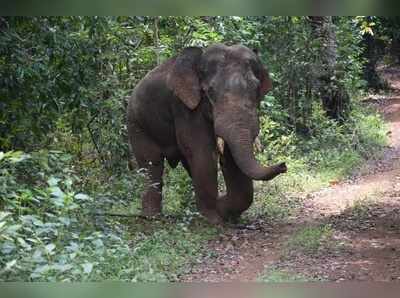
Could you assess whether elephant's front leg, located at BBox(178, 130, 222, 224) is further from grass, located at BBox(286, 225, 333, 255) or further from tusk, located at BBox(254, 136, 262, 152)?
tusk, located at BBox(254, 136, 262, 152)

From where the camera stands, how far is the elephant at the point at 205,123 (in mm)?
3537

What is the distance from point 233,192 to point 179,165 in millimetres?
843

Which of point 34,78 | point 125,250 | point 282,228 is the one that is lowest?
point 282,228

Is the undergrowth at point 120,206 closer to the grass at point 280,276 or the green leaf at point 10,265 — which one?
the green leaf at point 10,265

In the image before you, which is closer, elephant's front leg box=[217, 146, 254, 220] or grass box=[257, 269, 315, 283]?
grass box=[257, 269, 315, 283]

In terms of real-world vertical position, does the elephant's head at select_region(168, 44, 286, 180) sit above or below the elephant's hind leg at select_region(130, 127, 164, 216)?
above

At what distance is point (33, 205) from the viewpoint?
252 centimetres

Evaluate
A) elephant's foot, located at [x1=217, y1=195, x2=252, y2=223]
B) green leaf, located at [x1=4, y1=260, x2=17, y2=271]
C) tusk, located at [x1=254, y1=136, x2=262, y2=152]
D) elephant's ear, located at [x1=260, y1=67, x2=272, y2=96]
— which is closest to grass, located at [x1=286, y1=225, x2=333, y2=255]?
elephant's foot, located at [x1=217, y1=195, x2=252, y2=223]

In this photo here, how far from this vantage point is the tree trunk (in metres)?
5.46

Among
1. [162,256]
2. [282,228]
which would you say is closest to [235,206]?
[282,228]

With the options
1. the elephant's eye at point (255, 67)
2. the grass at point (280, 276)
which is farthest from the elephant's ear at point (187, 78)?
the grass at point (280, 276)

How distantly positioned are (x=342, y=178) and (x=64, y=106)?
75.8 inches

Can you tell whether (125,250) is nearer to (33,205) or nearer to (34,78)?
(33,205)

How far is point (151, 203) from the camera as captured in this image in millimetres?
4016
